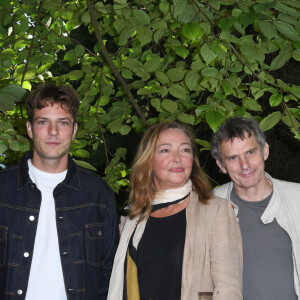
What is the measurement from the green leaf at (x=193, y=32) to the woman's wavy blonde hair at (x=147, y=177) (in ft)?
1.66

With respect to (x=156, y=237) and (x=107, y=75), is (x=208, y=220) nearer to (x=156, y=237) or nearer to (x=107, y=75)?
(x=156, y=237)

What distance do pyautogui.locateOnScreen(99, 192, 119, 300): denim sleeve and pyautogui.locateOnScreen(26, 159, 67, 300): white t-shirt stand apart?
0.30 meters

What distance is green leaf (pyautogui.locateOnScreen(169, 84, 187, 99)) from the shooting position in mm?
3596

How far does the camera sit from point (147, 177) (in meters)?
2.90

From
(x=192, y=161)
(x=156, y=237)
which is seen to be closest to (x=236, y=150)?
(x=192, y=161)

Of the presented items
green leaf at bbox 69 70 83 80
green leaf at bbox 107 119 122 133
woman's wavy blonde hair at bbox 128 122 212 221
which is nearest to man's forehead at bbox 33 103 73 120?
woman's wavy blonde hair at bbox 128 122 212 221

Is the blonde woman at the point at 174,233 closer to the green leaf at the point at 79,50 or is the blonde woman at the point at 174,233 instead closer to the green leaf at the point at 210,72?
the green leaf at the point at 210,72

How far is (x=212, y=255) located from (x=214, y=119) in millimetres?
680

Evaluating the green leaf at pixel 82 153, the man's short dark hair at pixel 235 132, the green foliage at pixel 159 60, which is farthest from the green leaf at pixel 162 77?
the man's short dark hair at pixel 235 132

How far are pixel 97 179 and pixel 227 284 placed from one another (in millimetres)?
889

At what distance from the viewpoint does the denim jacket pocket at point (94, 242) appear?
2.74 meters

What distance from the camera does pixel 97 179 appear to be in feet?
9.51

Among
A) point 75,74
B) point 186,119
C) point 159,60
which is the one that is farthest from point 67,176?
point 75,74

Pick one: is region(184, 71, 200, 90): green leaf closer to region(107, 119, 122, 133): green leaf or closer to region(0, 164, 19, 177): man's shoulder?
region(107, 119, 122, 133): green leaf
